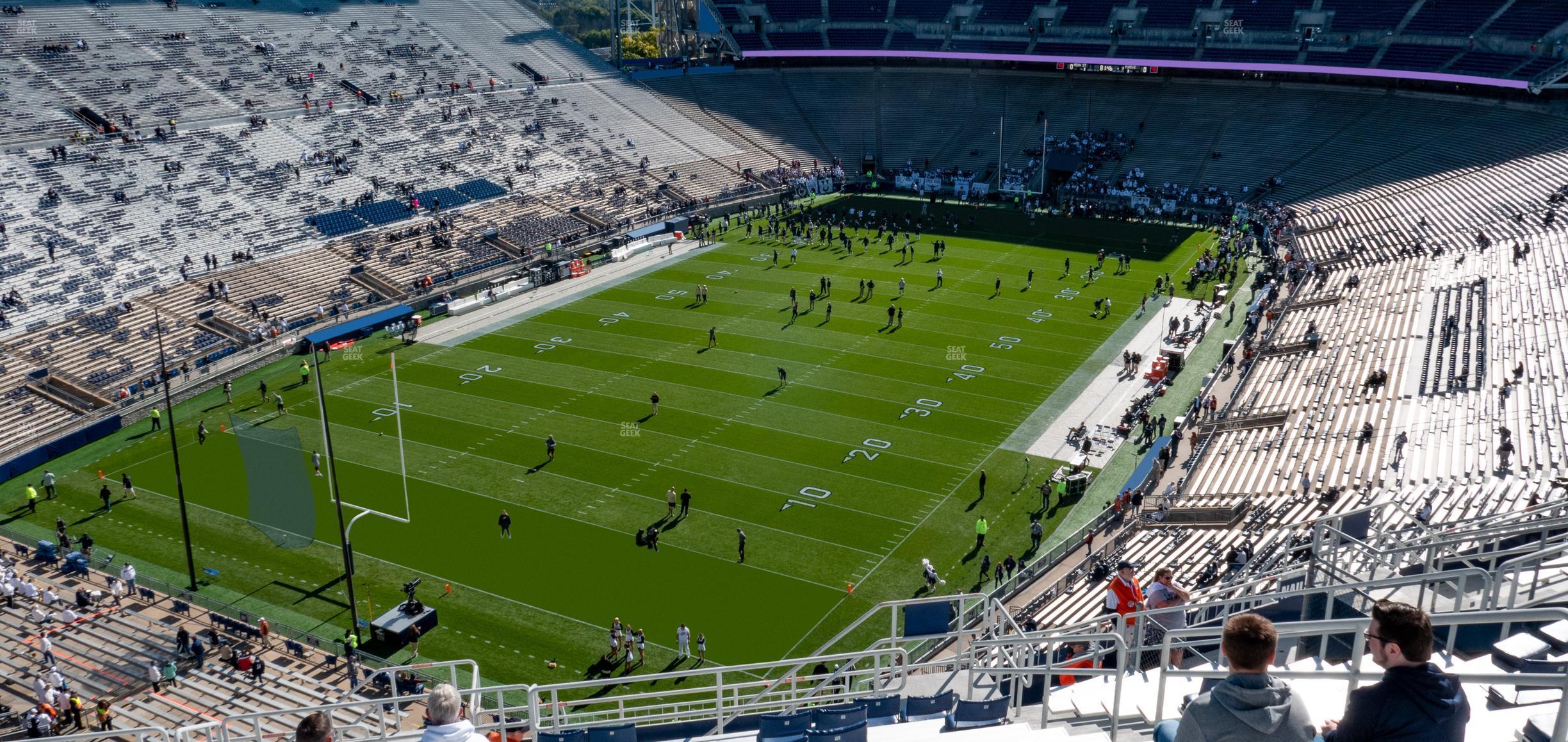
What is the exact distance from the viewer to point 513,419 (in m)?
32.6

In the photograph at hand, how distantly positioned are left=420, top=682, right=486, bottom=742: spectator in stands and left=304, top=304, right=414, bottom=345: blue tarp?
113 ft

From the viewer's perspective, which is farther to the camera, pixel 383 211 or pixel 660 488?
pixel 383 211

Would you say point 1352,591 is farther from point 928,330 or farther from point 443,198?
point 443,198

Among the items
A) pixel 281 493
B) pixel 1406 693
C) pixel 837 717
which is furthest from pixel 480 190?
pixel 1406 693

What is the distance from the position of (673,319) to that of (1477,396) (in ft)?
83.4

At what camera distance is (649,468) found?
29219mm

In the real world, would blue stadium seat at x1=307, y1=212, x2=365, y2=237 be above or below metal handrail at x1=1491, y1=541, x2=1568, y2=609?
below

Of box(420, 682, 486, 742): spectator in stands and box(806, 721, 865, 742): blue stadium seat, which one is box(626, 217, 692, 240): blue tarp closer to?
box(806, 721, 865, 742): blue stadium seat

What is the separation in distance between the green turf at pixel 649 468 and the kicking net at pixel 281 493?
0.53 m

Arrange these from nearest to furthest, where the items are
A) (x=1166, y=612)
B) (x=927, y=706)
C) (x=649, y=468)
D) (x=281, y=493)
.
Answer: (x=1166, y=612) → (x=927, y=706) → (x=281, y=493) → (x=649, y=468)

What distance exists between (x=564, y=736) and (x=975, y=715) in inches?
138

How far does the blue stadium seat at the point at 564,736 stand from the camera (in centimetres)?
914

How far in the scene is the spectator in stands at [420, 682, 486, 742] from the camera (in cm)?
601

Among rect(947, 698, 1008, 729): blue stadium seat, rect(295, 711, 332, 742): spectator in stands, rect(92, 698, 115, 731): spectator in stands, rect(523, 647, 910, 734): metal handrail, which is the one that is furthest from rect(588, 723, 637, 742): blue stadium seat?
rect(92, 698, 115, 731): spectator in stands
